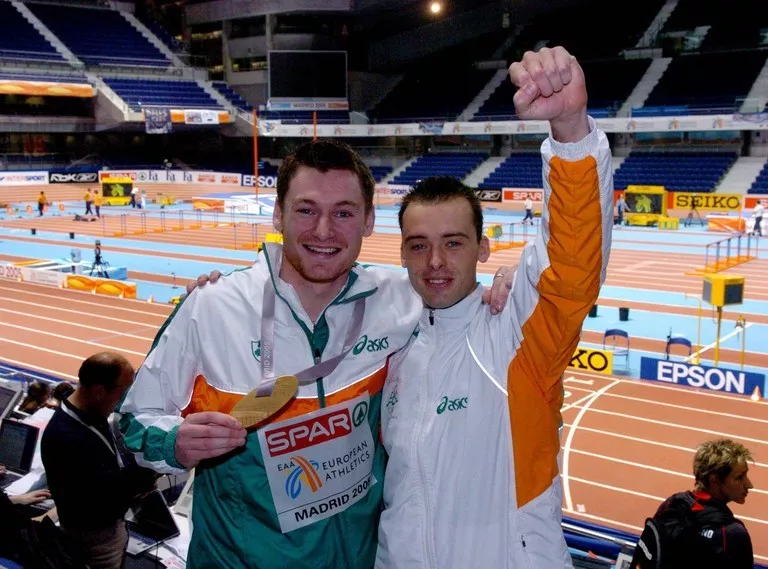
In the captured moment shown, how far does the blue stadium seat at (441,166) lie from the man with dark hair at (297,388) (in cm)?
3723

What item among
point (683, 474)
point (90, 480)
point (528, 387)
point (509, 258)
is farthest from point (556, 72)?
point (509, 258)

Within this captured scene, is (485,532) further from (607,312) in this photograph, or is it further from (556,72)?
(607,312)

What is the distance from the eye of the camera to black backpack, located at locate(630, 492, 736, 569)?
315cm

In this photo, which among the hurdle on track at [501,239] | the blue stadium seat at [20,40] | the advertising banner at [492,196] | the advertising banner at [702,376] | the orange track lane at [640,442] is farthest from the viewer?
the blue stadium seat at [20,40]

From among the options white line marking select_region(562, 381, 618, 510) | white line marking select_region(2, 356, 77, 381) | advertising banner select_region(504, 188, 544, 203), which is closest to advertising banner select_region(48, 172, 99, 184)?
advertising banner select_region(504, 188, 544, 203)

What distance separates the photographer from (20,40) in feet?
138

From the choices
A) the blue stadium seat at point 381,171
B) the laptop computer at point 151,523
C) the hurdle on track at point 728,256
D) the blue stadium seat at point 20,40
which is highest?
the blue stadium seat at point 20,40

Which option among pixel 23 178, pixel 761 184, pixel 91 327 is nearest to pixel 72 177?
pixel 23 178

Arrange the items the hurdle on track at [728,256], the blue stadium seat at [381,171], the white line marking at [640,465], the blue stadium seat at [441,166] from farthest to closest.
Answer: the blue stadium seat at [381,171] → the blue stadium seat at [441,166] → the hurdle on track at [728,256] → the white line marking at [640,465]

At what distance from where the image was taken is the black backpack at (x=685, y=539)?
3.15 m

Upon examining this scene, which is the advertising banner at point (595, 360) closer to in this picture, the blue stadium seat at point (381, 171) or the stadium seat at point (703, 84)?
the stadium seat at point (703, 84)

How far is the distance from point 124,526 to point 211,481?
1.92 m

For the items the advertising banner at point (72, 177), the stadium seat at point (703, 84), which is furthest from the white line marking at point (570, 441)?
the advertising banner at point (72, 177)

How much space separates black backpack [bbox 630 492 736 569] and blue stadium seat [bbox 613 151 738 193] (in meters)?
30.3
